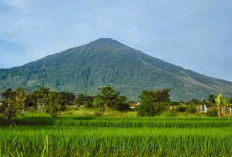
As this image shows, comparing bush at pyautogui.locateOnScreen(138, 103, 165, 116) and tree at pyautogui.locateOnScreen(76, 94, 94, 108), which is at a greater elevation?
tree at pyautogui.locateOnScreen(76, 94, 94, 108)

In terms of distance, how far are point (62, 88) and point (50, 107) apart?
531 ft

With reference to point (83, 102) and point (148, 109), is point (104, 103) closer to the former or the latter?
point (148, 109)

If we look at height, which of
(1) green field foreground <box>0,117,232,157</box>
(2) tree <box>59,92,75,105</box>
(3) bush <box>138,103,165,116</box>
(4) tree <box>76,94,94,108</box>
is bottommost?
(1) green field foreground <box>0,117,232,157</box>

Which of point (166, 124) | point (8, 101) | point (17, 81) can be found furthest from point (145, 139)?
point (17, 81)

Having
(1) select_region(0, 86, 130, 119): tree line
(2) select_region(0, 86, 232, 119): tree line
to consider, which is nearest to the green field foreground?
(1) select_region(0, 86, 130, 119): tree line

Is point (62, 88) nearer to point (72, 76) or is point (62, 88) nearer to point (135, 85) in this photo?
point (72, 76)

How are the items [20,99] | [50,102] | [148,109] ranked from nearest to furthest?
[20,99] < [50,102] < [148,109]

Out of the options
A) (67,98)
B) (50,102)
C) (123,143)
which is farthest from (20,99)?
(67,98)

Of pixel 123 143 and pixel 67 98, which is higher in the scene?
pixel 67 98

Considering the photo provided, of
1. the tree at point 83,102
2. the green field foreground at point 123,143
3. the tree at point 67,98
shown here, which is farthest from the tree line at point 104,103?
the tree at point 67,98

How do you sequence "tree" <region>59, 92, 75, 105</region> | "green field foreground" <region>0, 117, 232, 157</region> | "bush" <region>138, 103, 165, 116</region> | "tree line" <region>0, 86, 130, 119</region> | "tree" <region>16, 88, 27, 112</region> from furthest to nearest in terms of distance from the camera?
"tree" <region>59, 92, 75, 105</region>
"bush" <region>138, 103, 165, 116</region>
"tree" <region>16, 88, 27, 112</region>
"tree line" <region>0, 86, 130, 119</region>
"green field foreground" <region>0, 117, 232, 157</region>

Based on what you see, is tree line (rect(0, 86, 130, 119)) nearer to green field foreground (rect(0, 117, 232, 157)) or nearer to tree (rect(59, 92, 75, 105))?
green field foreground (rect(0, 117, 232, 157))

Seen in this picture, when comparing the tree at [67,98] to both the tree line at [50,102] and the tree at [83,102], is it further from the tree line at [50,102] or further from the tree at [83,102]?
the tree line at [50,102]

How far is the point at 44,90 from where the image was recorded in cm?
4228
